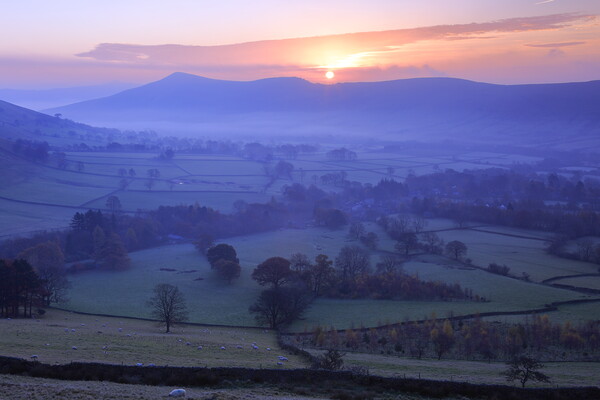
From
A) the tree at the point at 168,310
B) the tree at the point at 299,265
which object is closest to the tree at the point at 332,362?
the tree at the point at 168,310

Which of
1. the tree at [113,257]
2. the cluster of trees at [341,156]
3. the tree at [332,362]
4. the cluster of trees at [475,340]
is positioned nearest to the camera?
the tree at [332,362]

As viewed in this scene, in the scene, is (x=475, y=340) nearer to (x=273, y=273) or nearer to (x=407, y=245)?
(x=273, y=273)

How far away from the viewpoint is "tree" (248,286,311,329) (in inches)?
1332

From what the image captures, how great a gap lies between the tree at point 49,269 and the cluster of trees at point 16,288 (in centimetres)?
152

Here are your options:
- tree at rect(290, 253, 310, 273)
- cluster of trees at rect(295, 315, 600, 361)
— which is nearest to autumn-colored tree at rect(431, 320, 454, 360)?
cluster of trees at rect(295, 315, 600, 361)

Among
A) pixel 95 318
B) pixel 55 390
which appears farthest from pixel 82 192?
pixel 55 390

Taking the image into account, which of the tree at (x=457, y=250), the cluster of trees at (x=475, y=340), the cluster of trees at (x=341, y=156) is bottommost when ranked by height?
the cluster of trees at (x=475, y=340)

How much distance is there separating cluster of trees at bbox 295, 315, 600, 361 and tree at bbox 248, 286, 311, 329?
12.9 feet

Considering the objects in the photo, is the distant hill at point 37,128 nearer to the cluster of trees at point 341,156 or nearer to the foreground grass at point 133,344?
the cluster of trees at point 341,156

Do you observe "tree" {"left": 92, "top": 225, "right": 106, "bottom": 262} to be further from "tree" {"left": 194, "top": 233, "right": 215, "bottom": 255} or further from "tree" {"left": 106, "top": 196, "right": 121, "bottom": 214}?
"tree" {"left": 106, "top": 196, "right": 121, "bottom": 214}

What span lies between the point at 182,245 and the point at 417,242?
27.9 metres

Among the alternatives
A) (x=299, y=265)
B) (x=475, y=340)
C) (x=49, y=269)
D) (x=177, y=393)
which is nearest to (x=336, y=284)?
(x=299, y=265)

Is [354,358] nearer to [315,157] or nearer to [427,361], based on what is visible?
[427,361]

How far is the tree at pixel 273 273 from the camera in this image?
40562 millimetres
